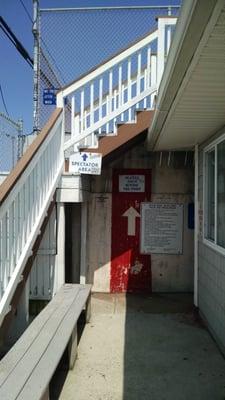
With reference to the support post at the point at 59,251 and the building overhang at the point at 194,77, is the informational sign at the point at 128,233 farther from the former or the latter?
the building overhang at the point at 194,77

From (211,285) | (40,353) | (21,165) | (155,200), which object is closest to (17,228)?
(21,165)

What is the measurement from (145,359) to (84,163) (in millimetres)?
2604

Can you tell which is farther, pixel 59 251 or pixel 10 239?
pixel 59 251

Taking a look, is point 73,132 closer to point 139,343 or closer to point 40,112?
point 40,112

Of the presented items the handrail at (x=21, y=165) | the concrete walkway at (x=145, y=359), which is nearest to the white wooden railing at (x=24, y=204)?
the handrail at (x=21, y=165)

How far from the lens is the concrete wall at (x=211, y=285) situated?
14.3 feet

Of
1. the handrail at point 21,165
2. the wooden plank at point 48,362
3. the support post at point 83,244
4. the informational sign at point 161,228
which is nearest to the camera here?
the wooden plank at point 48,362

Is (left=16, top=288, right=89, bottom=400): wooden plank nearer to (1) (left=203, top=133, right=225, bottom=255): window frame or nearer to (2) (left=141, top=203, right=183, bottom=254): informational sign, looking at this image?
(1) (left=203, top=133, right=225, bottom=255): window frame

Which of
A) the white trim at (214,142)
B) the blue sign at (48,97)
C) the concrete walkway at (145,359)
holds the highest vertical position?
the blue sign at (48,97)

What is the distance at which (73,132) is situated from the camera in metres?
5.86

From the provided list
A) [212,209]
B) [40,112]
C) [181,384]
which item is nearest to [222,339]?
[181,384]

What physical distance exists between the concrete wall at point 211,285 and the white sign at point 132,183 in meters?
1.30

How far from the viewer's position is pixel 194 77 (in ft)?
9.00

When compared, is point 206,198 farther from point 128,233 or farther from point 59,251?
point 59,251
